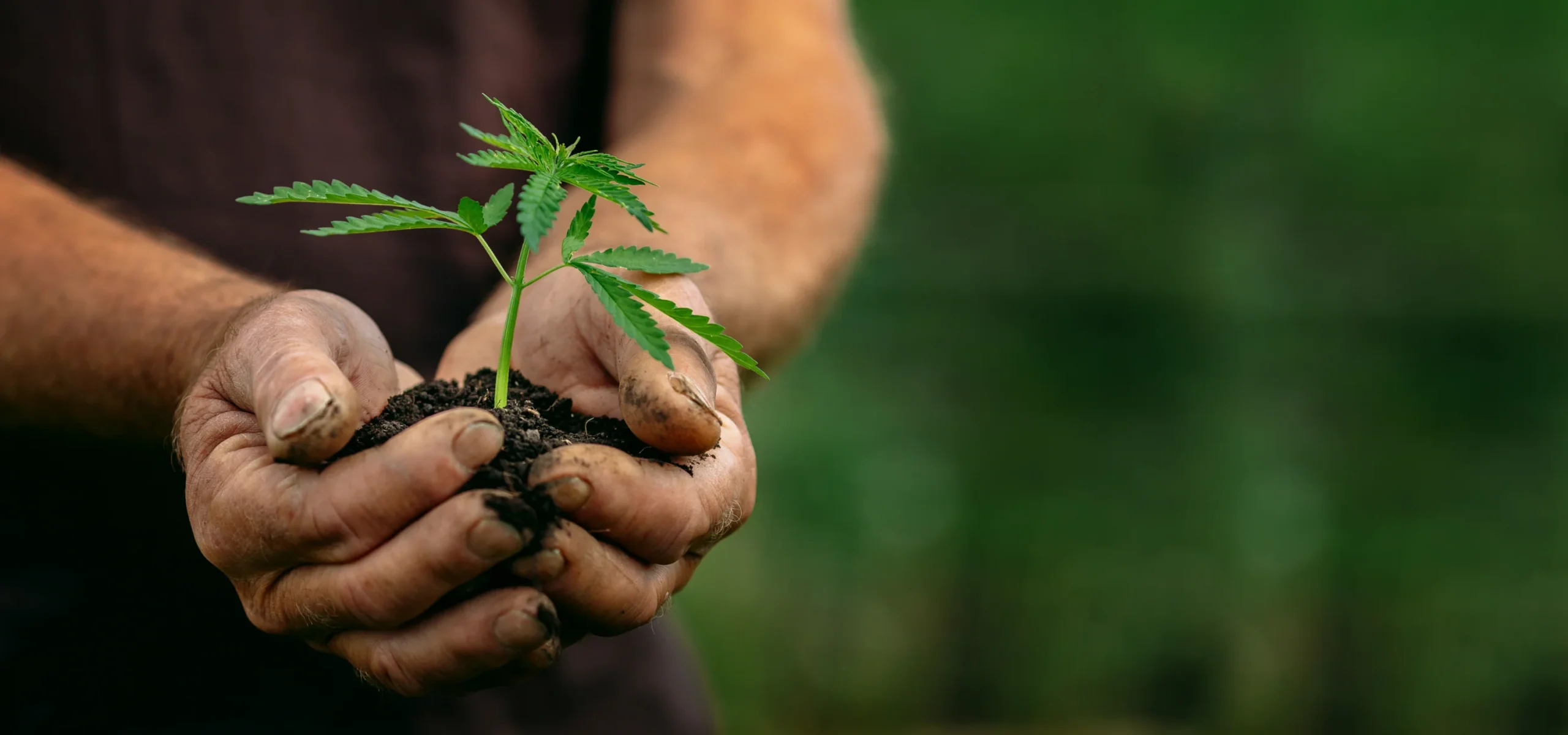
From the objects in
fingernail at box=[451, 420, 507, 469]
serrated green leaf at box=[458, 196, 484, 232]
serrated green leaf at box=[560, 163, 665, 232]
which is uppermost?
serrated green leaf at box=[560, 163, 665, 232]

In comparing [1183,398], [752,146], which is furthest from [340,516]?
[1183,398]

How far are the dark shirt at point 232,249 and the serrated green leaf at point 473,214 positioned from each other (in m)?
0.67

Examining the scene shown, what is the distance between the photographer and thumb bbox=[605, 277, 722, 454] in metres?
1.21

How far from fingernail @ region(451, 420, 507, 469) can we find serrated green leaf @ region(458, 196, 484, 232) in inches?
12.5

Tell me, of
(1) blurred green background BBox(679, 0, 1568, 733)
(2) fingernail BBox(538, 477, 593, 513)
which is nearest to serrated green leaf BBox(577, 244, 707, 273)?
(2) fingernail BBox(538, 477, 593, 513)

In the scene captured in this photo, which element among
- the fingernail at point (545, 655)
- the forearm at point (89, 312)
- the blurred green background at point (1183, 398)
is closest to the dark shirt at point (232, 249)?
the forearm at point (89, 312)

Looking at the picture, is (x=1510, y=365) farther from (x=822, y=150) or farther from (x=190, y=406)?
(x=190, y=406)

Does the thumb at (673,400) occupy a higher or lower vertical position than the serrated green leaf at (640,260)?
lower

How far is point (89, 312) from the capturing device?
1.57 metres

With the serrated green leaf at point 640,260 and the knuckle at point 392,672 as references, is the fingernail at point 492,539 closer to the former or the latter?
the knuckle at point 392,672

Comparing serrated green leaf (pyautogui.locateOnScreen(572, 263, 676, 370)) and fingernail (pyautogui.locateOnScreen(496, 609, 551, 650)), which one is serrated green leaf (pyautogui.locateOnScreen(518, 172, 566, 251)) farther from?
fingernail (pyautogui.locateOnScreen(496, 609, 551, 650))

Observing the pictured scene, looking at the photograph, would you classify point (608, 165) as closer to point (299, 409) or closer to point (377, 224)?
point (377, 224)

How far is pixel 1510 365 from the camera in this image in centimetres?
Result: 482

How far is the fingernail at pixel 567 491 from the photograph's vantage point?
1151 mm
